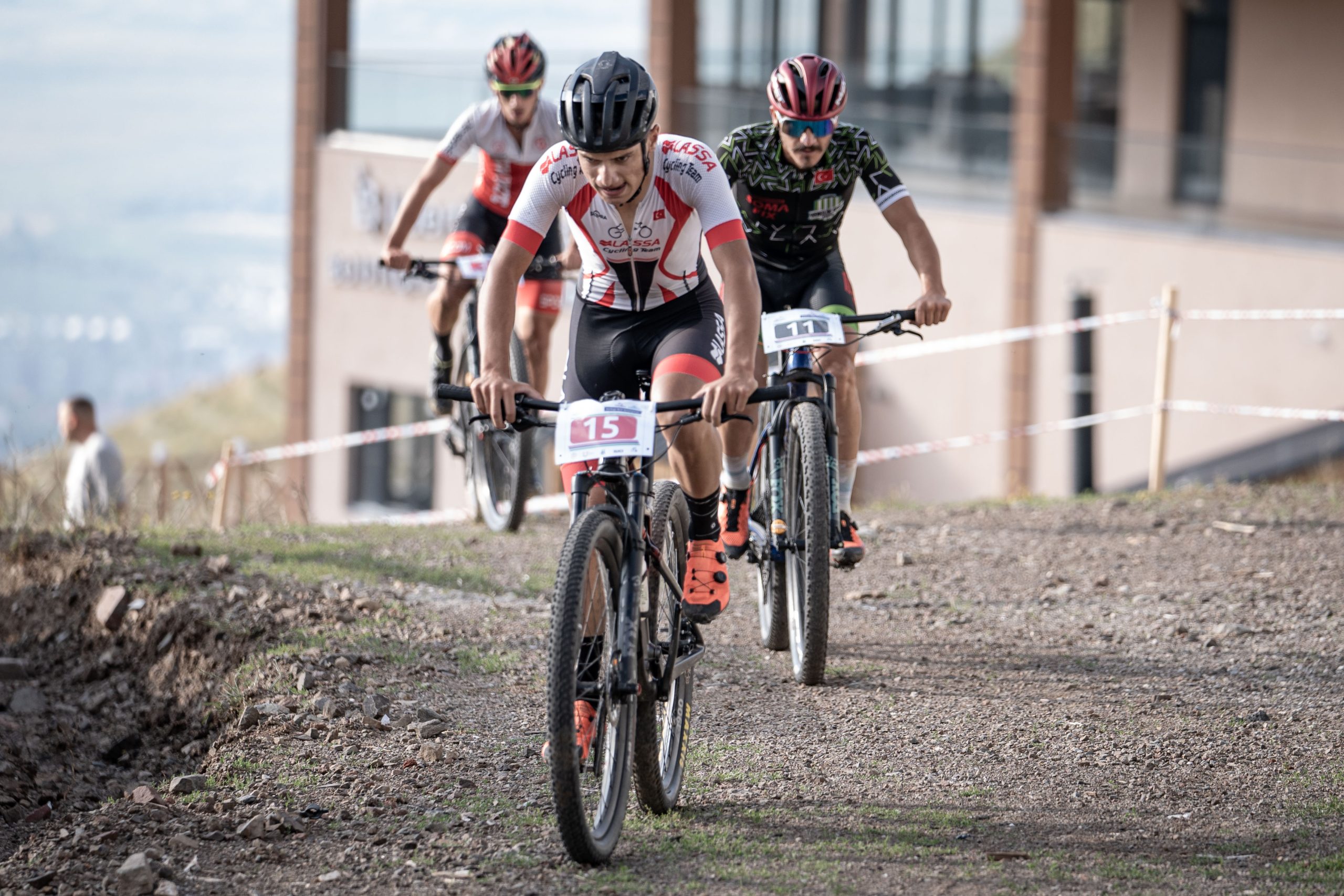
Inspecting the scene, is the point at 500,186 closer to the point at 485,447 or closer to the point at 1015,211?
the point at 485,447

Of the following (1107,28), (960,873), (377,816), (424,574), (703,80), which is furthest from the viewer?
(703,80)

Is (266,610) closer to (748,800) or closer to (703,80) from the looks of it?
(748,800)

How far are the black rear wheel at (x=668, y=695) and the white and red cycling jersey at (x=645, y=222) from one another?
0.69 m

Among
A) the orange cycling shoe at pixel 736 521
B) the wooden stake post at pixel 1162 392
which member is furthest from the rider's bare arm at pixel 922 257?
the wooden stake post at pixel 1162 392

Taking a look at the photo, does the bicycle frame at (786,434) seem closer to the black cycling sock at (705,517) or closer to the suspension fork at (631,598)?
the black cycling sock at (705,517)

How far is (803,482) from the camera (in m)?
5.80

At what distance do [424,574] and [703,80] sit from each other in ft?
68.6

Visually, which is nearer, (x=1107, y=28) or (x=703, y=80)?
(x=1107, y=28)

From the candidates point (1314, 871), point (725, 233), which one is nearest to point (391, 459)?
point (725, 233)

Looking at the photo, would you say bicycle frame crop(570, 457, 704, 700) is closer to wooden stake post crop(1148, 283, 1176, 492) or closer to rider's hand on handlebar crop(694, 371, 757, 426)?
rider's hand on handlebar crop(694, 371, 757, 426)

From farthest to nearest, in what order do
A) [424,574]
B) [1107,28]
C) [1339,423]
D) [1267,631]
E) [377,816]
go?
[1107,28], [1339,423], [424,574], [1267,631], [377,816]

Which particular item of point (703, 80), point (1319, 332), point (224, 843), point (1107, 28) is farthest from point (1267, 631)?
point (703, 80)

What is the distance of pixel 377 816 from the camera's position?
4578 millimetres

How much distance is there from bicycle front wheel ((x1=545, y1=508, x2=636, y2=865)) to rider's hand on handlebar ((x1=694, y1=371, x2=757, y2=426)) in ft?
1.29
